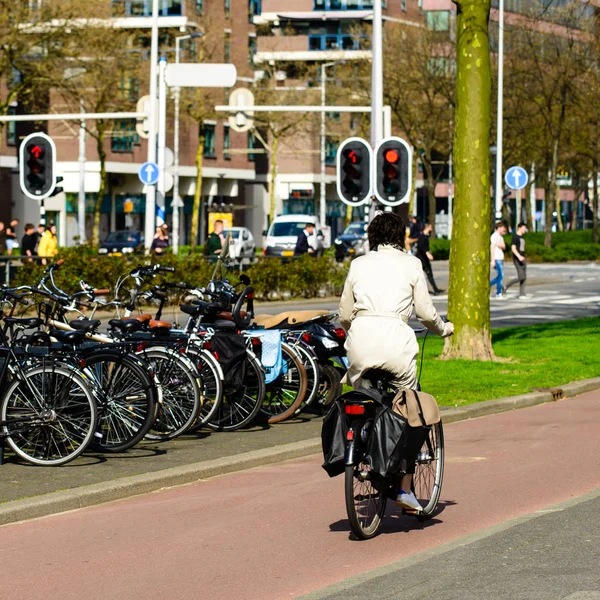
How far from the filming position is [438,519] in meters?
8.09

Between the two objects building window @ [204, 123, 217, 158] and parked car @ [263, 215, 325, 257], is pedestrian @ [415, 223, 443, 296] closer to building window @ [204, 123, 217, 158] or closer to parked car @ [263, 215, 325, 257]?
parked car @ [263, 215, 325, 257]

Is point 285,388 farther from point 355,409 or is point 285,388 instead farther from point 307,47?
point 307,47

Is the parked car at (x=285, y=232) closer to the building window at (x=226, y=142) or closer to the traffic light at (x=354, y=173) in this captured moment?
the building window at (x=226, y=142)

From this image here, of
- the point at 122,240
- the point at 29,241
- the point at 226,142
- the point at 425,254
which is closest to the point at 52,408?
the point at 425,254

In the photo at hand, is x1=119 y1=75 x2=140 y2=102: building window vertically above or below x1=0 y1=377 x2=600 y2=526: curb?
above

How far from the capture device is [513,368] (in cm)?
1623

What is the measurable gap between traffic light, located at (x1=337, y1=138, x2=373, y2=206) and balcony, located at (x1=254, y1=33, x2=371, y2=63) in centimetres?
5642

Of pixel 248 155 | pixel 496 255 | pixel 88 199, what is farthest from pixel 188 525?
pixel 248 155

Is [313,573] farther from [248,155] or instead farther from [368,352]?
[248,155]

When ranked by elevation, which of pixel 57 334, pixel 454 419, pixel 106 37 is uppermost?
pixel 106 37

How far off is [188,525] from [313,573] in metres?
1.39

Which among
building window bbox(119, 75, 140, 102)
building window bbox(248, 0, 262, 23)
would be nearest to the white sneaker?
building window bbox(119, 75, 140, 102)

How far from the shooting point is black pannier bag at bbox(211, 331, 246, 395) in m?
11.4

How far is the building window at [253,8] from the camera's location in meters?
89.7
